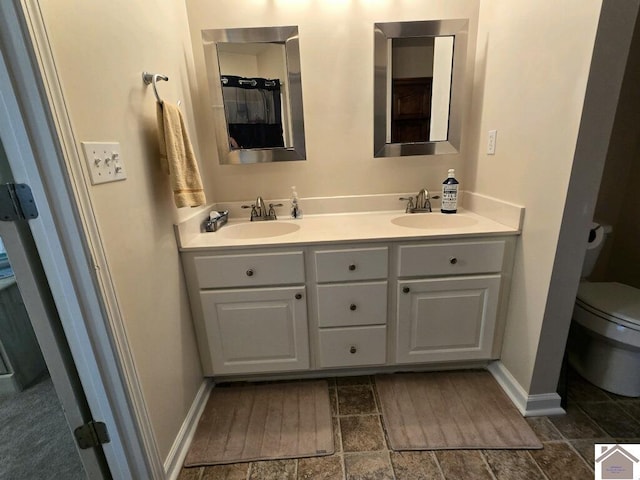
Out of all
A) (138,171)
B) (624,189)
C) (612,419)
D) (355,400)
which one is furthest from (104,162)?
(624,189)

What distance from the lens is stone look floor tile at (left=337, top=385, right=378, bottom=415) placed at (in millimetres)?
1439

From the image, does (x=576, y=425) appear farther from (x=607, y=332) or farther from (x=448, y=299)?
(x=448, y=299)

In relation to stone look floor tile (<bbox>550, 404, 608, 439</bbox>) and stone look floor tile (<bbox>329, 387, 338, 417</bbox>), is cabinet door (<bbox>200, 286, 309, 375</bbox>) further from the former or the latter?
stone look floor tile (<bbox>550, 404, 608, 439</bbox>)

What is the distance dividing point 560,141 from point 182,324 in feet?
5.38

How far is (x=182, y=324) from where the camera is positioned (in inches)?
52.4

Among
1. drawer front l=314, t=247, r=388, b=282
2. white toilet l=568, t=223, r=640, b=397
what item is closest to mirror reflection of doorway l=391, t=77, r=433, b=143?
drawer front l=314, t=247, r=388, b=282

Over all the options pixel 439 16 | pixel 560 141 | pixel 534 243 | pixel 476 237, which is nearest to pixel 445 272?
pixel 476 237

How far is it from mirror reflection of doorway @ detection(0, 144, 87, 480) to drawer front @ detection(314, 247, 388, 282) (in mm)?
1174

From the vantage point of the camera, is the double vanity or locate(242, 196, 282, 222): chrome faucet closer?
the double vanity

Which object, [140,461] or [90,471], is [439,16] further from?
[90,471]

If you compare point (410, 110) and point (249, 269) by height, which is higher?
point (410, 110)

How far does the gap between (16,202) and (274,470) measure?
122cm

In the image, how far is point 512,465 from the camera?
3.81 ft

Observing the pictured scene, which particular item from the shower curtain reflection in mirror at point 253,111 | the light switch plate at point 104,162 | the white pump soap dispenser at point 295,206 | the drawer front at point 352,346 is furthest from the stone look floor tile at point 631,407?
the light switch plate at point 104,162
